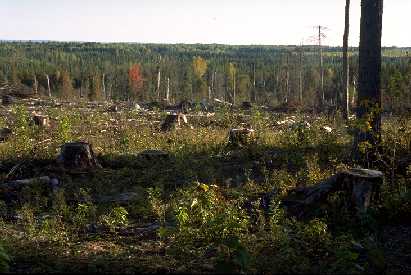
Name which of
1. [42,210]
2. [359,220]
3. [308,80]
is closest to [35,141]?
[42,210]

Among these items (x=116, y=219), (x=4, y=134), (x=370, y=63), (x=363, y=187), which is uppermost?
(x=370, y=63)

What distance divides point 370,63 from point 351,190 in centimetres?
292

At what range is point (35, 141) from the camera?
1343cm

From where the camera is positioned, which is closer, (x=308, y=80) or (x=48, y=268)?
(x=48, y=268)

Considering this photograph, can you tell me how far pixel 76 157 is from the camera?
9469 mm

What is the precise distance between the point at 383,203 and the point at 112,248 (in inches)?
144

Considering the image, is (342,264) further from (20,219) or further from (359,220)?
(20,219)

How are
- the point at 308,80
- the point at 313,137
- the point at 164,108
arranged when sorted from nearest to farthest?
the point at 313,137 → the point at 164,108 → the point at 308,80

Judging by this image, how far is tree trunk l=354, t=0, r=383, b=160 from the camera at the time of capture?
26.3 feet

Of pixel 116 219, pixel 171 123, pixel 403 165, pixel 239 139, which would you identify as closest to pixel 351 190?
pixel 403 165

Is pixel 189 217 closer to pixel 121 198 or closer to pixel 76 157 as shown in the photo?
pixel 121 198

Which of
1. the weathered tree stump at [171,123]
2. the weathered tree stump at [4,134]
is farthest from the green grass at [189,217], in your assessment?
the weathered tree stump at [171,123]

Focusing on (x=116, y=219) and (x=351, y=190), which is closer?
(x=116, y=219)

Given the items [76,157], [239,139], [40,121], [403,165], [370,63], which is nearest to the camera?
[403,165]
